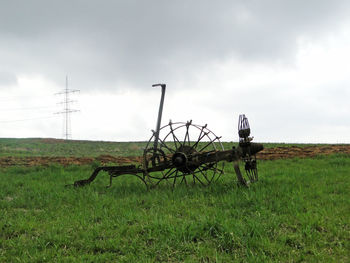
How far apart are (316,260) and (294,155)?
38.3ft

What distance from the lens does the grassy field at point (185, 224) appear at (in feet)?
14.6

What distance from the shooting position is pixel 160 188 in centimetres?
888

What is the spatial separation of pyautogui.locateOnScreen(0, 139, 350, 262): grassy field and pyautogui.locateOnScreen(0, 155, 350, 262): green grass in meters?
0.02

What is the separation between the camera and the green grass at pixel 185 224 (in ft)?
14.6

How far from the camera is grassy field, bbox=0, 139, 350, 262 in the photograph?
4465mm

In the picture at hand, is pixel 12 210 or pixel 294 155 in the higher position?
pixel 294 155

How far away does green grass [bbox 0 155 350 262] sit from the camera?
4.46 meters

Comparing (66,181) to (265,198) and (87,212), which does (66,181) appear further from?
(265,198)

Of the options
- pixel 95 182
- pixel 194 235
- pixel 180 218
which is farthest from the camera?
pixel 95 182

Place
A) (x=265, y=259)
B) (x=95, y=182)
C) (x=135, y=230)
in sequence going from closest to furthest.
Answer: (x=265, y=259), (x=135, y=230), (x=95, y=182)

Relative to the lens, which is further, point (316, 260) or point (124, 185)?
point (124, 185)

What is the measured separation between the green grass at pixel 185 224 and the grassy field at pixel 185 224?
0.02m

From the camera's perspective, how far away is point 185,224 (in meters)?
5.25

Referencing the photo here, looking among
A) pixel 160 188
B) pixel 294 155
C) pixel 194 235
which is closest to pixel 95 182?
pixel 160 188
